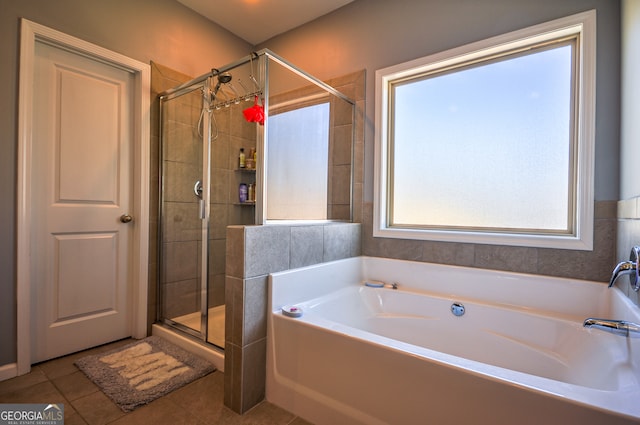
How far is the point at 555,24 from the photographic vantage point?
168 cm

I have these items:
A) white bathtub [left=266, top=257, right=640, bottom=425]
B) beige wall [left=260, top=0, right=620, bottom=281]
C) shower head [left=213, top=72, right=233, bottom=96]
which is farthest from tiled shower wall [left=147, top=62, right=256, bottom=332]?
beige wall [left=260, top=0, right=620, bottom=281]

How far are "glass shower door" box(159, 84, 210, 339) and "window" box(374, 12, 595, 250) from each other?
1.26 meters

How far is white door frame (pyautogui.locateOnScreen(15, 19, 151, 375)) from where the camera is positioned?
174 cm

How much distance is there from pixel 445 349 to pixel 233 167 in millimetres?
1787

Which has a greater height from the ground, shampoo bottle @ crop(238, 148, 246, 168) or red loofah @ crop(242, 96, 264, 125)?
red loofah @ crop(242, 96, 264, 125)

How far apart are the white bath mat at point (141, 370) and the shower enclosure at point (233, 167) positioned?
0.18 meters

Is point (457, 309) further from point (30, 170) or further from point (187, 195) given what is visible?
point (30, 170)

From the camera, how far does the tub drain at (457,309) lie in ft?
5.78

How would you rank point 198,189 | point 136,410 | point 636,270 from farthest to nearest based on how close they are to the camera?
point 198,189 < point 136,410 < point 636,270

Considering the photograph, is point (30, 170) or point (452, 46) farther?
point (452, 46)

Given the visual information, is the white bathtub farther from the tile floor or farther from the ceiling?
the ceiling

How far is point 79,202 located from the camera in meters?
2.06

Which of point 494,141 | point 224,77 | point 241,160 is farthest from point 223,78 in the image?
point 494,141

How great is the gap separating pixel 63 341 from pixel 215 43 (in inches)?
102
